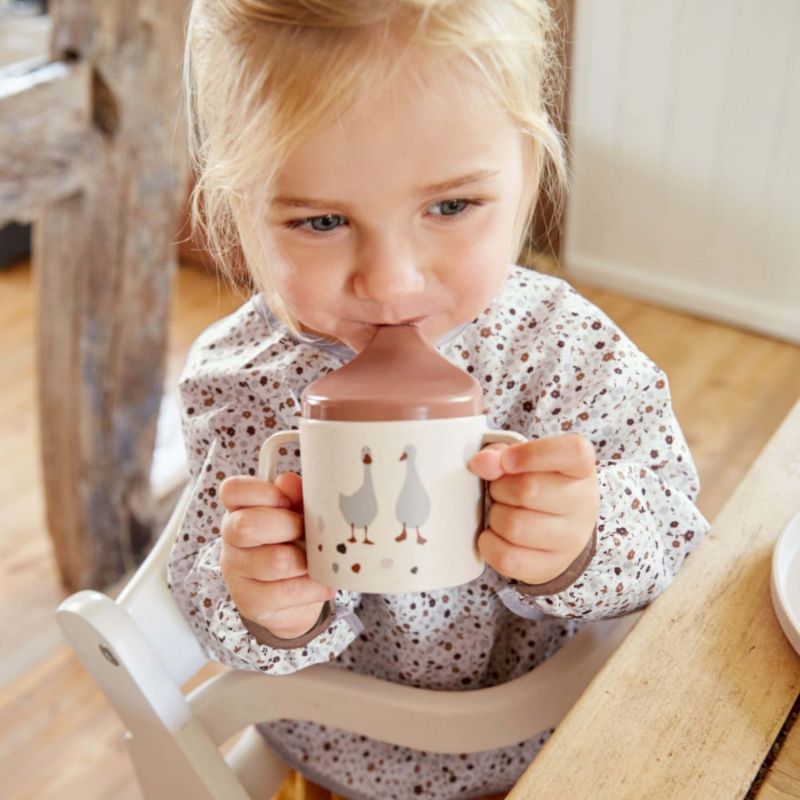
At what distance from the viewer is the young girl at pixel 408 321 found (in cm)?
58

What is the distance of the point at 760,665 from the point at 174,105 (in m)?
1.32

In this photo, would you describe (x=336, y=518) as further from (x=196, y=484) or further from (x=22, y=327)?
(x=22, y=327)

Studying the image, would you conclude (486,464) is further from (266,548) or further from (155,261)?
(155,261)

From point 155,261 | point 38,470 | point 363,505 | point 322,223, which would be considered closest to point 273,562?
point 363,505

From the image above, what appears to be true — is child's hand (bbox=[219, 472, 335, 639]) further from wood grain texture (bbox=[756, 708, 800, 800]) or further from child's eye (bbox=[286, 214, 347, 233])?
wood grain texture (bbox=[756, 708, 800, 800])

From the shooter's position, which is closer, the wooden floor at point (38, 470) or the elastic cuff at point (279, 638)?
the elastic cuff at point (279, 638)

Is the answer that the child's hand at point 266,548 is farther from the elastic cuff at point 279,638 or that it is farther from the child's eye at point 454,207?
the child's eye at point 454,207

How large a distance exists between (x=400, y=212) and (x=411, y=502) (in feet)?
0.60

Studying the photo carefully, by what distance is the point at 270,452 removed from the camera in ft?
2.02

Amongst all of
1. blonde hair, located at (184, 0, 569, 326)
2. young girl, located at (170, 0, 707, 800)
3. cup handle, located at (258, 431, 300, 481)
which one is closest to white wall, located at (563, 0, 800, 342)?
young girl, located at (170, 0, 707, 800)

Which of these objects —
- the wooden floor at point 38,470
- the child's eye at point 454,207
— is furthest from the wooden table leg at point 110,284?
the child's eye at point 454,207

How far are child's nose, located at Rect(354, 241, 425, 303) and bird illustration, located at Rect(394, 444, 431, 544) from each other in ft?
0.42

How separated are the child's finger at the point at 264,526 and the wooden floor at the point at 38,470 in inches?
47.0

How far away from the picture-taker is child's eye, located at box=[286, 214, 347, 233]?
0.61 meters
